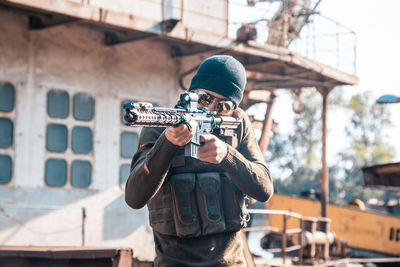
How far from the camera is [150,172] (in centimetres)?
314

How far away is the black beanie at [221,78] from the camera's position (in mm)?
3549

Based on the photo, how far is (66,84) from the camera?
10344mm

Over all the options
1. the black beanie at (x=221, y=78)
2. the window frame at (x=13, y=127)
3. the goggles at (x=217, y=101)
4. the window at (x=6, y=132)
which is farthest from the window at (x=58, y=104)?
the goggles at (x=217, y=101)

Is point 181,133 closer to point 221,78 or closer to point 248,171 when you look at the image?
point 248,171

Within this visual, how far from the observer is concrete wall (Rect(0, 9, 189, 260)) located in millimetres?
9758

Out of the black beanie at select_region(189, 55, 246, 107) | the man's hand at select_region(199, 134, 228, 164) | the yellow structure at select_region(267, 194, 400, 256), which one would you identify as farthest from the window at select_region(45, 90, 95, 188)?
the yellow structure at select_region(267, 194, 400, 256)

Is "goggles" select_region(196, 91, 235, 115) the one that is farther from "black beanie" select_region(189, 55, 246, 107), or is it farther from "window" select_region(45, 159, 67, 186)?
"window" select_region(45, 159, 67, 186)

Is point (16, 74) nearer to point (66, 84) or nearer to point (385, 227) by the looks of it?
point (66, 84)

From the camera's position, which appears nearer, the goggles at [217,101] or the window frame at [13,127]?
the goggles at [217,101]

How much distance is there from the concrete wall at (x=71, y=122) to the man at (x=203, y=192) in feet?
20.5

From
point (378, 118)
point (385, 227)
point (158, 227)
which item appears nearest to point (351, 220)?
point (385, 227)

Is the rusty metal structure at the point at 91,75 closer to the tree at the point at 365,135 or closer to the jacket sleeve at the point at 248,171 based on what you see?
the jacket sleeve at the point at 248,171

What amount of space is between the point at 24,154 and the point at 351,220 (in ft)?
38.8

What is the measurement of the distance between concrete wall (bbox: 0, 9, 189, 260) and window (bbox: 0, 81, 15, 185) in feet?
0.12
